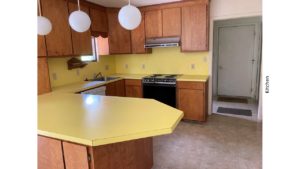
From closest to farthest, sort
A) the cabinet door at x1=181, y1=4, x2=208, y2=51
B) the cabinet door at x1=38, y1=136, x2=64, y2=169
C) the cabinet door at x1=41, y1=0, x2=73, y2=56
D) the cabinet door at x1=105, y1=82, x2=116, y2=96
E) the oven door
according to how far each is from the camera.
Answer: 1. the cabinet door at x1=38, y1=136, x2=64, y2=169
2. the cabinet door at x1=41, y1=0, x2=73, y2=56
3. the cabinet door at x1=181, y1=4, x2=208, y2=51
4. the cabinet door at x1=105, y1=82, x2=116, y2=96
5. the oven door

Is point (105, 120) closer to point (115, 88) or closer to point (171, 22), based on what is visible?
point (115, 88)

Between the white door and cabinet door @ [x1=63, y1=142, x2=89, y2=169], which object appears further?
the white door

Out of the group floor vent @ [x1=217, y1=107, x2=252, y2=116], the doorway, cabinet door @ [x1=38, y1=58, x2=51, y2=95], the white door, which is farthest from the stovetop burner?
the white door

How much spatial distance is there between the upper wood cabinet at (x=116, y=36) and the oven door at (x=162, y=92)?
94 cm

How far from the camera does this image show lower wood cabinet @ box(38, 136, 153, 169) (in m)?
1.23

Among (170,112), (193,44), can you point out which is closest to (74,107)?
(170,112)

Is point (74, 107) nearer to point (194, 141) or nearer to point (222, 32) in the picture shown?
point (194, 141)

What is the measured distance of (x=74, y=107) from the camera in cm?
→ 175

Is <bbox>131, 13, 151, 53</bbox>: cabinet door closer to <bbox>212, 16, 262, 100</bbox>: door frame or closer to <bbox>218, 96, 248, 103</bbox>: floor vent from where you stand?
<bbox>212, 16, 262, 100</bbox>: door frame

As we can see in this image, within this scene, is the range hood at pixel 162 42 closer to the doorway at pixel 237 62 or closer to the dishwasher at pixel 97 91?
the dishwasher at pixel 97 91

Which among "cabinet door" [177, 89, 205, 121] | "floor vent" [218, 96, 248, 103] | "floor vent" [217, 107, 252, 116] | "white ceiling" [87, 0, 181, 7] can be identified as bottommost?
"floor vent" [217, 107, 252, 116]

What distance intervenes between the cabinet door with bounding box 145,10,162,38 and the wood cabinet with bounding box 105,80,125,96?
3.66 ft

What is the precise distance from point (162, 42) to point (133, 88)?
1.09 m
